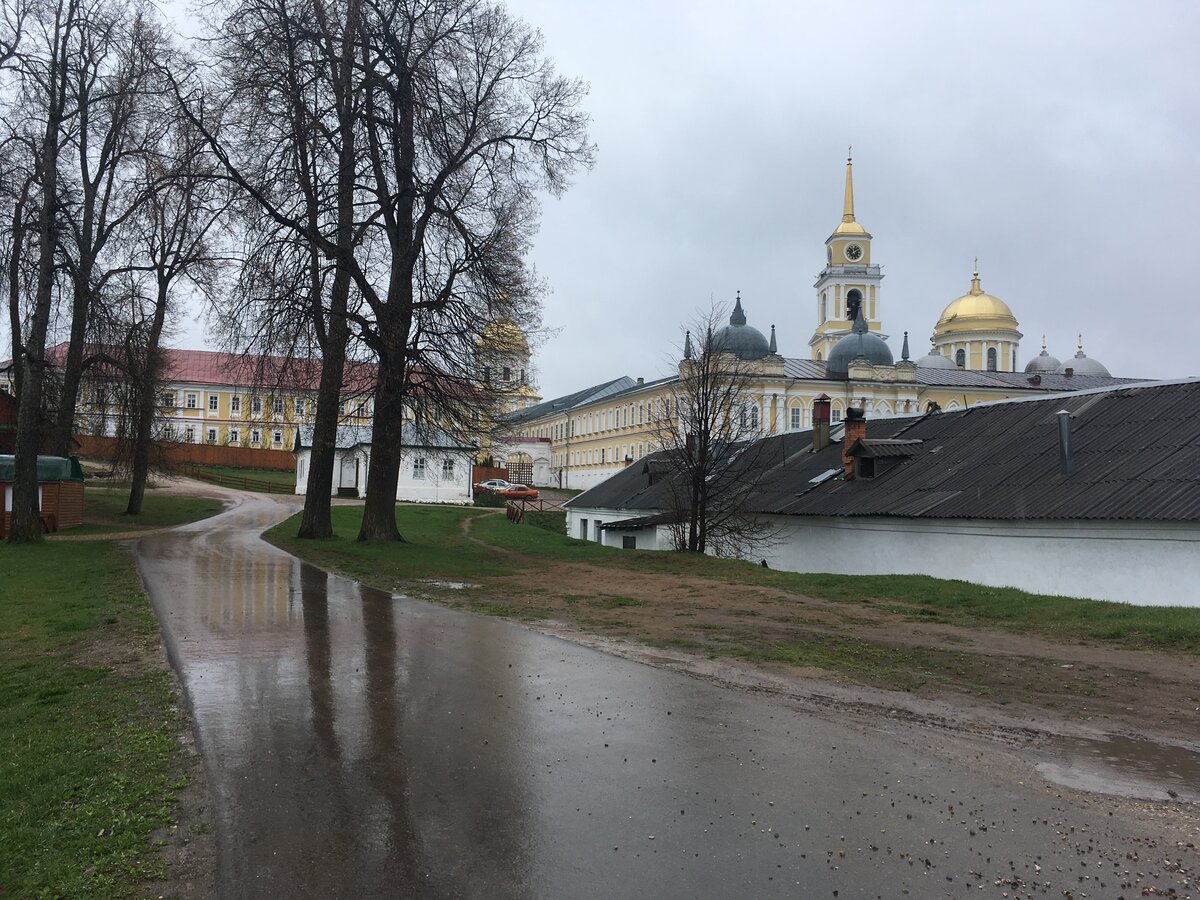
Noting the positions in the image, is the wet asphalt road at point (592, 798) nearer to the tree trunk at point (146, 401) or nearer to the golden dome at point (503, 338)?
the golden dome at point (503, 338)

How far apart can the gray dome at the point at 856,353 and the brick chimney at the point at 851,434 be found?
5102cm

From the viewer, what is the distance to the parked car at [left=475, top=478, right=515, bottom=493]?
64.2 metres

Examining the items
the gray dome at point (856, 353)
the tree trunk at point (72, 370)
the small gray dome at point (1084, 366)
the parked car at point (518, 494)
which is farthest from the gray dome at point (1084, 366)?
the tree trunk at point (72, 370)

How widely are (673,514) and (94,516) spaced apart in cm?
2312

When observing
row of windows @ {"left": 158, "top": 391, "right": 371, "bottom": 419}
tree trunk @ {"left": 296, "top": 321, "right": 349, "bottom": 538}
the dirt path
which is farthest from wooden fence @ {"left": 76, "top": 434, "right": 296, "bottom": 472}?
the dirt path

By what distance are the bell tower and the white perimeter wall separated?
243 feet

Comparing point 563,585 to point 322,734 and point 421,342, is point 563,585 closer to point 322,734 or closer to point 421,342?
point 421,342

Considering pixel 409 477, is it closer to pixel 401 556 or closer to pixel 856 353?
pixel 401 556

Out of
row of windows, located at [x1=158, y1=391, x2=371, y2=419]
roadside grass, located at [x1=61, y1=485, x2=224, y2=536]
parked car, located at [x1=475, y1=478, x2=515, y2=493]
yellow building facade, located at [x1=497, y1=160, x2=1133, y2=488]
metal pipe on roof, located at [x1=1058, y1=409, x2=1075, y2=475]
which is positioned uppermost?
yellow building facade, located at [x1=497, y1=160, x2=1133, y2=488]

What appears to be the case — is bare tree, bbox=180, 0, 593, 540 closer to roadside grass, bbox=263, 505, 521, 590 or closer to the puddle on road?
roadside grass, bbox=263, 505, 521, 590

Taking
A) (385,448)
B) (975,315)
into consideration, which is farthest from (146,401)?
(975,315)

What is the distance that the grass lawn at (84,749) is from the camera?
15.0ft

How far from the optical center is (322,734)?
6773 mm

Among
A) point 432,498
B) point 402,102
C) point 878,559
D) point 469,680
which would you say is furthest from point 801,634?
point 432,498
